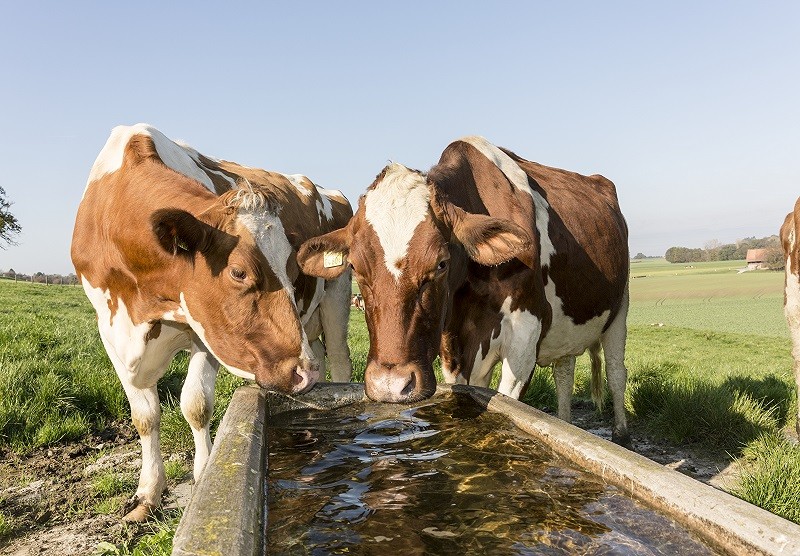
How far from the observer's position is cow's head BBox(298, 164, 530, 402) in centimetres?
343

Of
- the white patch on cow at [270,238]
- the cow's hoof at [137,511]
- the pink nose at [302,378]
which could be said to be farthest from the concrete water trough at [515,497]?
the cow's hoof at [137,511]

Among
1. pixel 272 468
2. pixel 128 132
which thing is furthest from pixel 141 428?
pixel 128 132

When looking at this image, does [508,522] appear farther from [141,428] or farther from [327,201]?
[327,201]

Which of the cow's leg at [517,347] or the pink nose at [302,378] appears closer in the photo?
the pink nose at [302,378]

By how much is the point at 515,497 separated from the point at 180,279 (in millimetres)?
2418

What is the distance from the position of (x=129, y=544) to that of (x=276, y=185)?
340 cm

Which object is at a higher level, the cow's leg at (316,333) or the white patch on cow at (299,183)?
the white patch on cow at (299,183)

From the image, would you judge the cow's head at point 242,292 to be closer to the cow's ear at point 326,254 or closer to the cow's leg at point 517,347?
the cow's ear at point 326,254

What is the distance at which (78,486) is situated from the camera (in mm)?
4668

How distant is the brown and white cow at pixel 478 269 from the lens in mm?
3576

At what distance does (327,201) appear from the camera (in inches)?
277

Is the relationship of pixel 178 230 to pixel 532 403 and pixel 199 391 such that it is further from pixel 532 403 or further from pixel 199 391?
pixel 532 403

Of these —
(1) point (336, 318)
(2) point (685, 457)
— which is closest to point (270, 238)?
(1) point (336, 318)

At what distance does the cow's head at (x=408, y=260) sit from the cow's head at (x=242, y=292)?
0.40m
